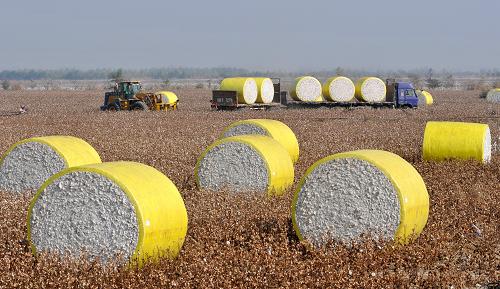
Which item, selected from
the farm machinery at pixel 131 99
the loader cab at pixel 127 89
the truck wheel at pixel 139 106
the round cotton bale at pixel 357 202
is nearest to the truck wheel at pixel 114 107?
the farm machinery at pixel 131 99

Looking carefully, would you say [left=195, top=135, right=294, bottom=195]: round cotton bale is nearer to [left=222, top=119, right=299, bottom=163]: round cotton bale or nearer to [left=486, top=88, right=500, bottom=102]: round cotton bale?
[left=222, top=119, right=299, bottom=163]: round cotton bale

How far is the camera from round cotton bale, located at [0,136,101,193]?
1109cm

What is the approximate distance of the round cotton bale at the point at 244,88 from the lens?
111ft

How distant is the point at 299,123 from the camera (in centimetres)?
2581

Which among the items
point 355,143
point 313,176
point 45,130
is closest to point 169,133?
point 45,130

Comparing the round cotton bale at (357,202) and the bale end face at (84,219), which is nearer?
the bale end face at (84,219)

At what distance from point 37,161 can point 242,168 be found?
2817 millimetres

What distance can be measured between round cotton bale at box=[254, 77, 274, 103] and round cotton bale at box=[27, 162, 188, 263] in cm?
2715

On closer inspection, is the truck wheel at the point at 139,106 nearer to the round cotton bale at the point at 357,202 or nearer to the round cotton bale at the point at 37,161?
the round cotton bale at the point at 37,161

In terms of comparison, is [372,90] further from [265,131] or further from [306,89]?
[265,131]

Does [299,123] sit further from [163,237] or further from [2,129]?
[163,237]

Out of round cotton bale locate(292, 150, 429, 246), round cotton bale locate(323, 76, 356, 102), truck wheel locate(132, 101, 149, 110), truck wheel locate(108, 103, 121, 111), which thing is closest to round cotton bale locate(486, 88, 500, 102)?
round cotton bale locate(323, 76, 356, 102)

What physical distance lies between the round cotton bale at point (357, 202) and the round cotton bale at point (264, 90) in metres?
26.3

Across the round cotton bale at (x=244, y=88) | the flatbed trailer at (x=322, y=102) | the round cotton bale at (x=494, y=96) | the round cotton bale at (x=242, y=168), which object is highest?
the round cotton bale at (x=242, y=168)
